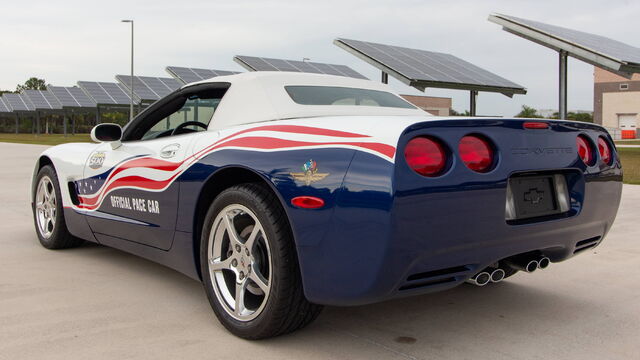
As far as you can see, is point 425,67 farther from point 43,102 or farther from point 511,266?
point 43,102

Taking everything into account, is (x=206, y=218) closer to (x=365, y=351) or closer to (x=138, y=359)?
(x=138, y=359)

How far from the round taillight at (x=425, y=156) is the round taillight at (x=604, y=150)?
1.23 meters

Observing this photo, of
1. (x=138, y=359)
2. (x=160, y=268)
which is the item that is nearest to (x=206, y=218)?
(x=138, y=359)

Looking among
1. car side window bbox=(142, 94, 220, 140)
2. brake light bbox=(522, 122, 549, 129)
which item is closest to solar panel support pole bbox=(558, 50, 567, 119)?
car side window bbox=(142, 94, 220, 140)

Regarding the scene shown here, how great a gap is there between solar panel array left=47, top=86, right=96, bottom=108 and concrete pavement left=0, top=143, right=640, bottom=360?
50.1 m

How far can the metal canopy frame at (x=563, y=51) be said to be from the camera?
57.7ft

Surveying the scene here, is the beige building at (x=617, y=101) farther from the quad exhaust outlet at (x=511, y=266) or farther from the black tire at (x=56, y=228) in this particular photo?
the quad exhaust outlet at (x=511, y=266)

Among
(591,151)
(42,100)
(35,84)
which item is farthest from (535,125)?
(35,84)

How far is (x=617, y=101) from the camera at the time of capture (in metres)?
66.4

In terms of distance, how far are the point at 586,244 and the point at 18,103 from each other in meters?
74.8

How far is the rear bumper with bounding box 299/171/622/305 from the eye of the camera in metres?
2.28

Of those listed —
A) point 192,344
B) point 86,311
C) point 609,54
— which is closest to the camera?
point 192,344

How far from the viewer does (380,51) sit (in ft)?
72.3

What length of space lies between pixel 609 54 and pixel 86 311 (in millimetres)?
18101
